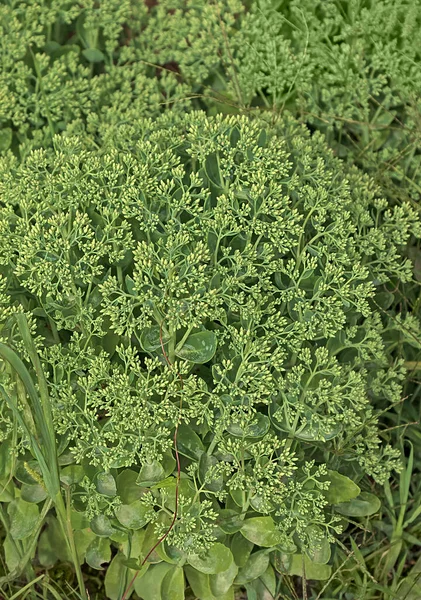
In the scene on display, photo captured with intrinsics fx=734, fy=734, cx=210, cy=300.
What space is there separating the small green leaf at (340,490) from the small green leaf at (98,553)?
51 centimetres

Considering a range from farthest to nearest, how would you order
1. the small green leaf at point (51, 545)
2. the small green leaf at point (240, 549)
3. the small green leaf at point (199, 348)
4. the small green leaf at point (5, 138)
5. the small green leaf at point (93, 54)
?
the small green leaf at point (93, 54) < the small green leaf at point (5, 138) < the small green leaf at point (51, 545) < the small green leaf at point (240, 549) < the small green leaf at point (199, 348)

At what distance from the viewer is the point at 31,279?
5.14 feet

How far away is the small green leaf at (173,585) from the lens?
63.6 inches

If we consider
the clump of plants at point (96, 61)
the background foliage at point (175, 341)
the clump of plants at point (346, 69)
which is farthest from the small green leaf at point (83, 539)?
the clump of plants at point (346, 69)

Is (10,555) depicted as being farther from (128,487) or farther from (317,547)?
(317,547)

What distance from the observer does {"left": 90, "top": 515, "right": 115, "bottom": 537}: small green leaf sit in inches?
62.3

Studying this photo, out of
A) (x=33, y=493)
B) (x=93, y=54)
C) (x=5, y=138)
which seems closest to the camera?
(x=33, y=493)

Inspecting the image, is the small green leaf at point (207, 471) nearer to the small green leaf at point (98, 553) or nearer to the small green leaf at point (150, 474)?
the small green leaf at point (150, 474)

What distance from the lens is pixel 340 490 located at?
5.37 ft

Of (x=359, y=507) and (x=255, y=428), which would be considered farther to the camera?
(x=359, y=507)

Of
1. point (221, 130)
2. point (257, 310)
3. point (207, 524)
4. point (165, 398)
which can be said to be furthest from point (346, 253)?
point (207, 524)

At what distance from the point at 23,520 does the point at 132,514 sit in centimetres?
26

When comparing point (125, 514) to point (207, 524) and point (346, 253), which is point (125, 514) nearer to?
point (207, 524)

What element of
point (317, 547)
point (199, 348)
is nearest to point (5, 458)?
point (199, 348)
